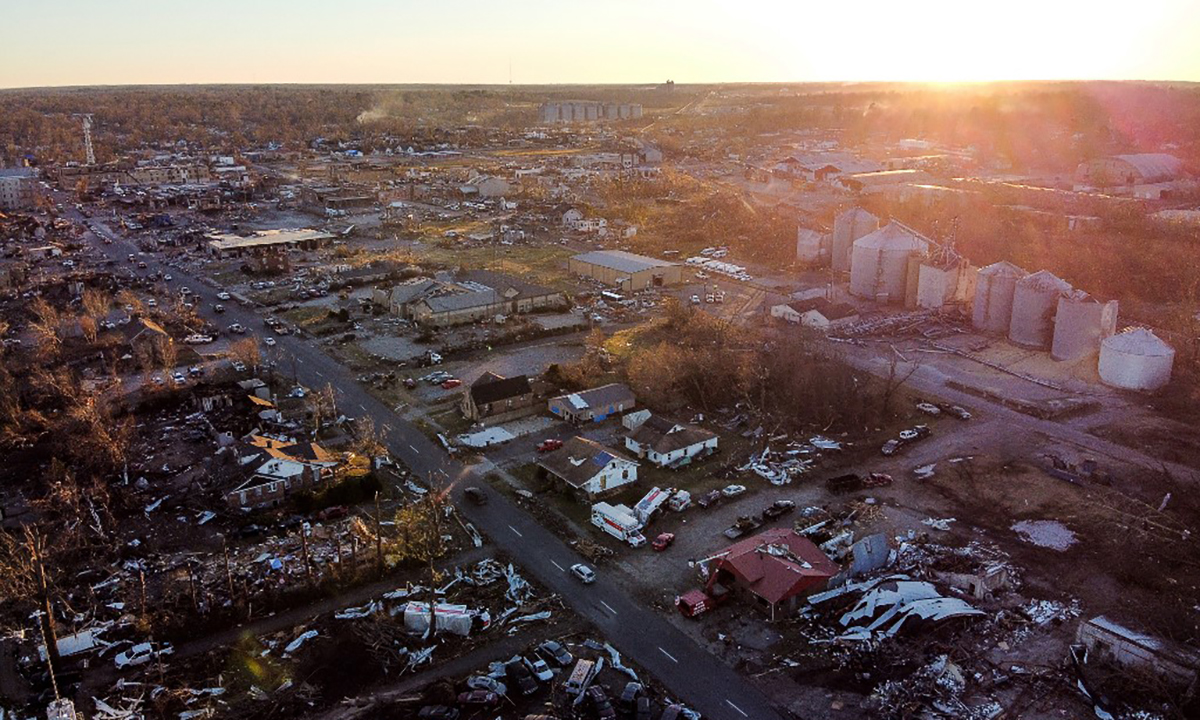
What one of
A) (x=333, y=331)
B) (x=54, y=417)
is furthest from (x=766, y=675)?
(x=333, y=331)

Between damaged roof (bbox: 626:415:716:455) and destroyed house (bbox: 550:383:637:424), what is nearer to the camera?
damaged roof (bbox: 626:415:716:455)

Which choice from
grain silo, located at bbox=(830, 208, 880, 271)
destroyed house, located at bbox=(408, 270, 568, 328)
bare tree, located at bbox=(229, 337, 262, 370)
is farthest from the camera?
grain silo, located at bbox=(830, 208, 880, 271)

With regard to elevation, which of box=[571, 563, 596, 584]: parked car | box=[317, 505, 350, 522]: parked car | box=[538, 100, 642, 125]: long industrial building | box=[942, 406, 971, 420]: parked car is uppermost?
box=[538, 100, 642, 125]: long industrial building

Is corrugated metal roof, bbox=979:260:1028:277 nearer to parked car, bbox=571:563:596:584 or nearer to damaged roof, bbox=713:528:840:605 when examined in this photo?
damaged roof, bbox=713:528:840:605

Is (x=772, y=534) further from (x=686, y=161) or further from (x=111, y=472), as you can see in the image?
(x=686, y=161)

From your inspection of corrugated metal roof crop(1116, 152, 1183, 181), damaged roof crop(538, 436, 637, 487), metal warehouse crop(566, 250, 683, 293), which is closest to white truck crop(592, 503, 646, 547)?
damaged roof crop(538, 436, 637, 487)

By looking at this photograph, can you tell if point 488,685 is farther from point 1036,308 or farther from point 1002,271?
point 1002,271

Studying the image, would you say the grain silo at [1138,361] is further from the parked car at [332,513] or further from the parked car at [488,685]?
the parked car at [332,513]
